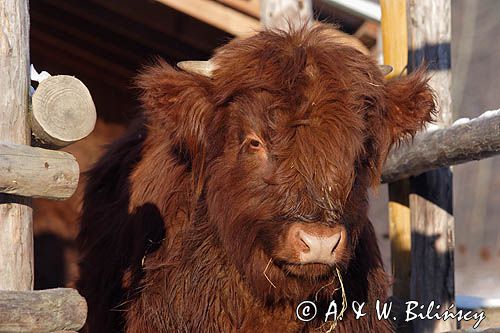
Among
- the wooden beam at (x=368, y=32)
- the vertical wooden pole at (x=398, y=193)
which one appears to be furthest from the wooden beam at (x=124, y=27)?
the vertical wooden pole at (x=398, y=193)

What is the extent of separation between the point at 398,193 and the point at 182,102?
94.1 inches

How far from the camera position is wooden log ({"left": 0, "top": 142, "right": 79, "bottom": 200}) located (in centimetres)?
385

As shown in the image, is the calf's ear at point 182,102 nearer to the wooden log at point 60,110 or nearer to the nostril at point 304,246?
the wooden log at point 60,110

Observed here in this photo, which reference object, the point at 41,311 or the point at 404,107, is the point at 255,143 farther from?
the point at 41,311

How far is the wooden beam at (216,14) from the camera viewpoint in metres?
7.71

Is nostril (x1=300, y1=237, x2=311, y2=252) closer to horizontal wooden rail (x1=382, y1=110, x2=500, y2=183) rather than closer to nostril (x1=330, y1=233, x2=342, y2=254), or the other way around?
nostril (x1=330, y1=233, x2=342, y2=254)

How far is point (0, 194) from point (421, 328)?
3106 millimetres

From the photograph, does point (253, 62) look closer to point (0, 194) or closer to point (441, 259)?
point (0, 194)

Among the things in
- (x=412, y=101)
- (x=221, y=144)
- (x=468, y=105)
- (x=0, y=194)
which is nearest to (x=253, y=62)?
(x=221, y=144)

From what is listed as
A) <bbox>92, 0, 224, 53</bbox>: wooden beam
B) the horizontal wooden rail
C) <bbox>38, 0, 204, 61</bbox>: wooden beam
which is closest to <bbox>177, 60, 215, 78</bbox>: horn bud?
the horizontal wooden rail

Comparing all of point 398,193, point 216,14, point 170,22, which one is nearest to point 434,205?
point 398,193

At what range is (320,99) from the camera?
428 centimetres

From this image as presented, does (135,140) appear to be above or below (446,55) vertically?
below

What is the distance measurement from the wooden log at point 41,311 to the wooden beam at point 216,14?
406 centimetres
